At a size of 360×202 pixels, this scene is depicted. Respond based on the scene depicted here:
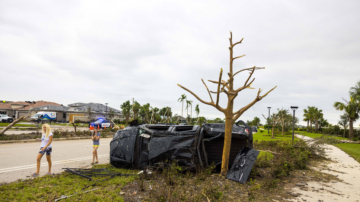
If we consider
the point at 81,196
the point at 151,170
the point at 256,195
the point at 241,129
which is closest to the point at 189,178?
the point at 151,170

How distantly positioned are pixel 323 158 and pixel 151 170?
9674 mm

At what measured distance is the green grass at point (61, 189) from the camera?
4.35 m

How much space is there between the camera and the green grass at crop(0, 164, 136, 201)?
171 inches

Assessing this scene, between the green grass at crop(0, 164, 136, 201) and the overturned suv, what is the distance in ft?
3.13

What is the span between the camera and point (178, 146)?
20.2 feet

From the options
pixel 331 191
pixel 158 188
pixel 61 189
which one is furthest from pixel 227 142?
pixel 61 189

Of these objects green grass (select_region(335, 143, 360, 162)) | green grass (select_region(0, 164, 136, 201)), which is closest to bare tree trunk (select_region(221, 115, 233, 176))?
green grass (select_region(0, 164, 136, 201))

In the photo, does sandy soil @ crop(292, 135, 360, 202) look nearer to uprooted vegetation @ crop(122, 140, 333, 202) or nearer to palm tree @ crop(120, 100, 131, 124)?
uprooted vegetation @ crop(122, 140, 333, 202)

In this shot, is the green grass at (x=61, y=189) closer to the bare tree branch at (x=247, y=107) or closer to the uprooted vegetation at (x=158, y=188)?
the uprooted vegetation at (x=158, y=188)

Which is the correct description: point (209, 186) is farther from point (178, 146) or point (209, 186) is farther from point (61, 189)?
point (61, 189)

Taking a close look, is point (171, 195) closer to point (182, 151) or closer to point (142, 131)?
point (182, 151)

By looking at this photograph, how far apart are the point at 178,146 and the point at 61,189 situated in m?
2.92

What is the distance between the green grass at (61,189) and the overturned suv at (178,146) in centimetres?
95

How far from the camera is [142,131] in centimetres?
687
